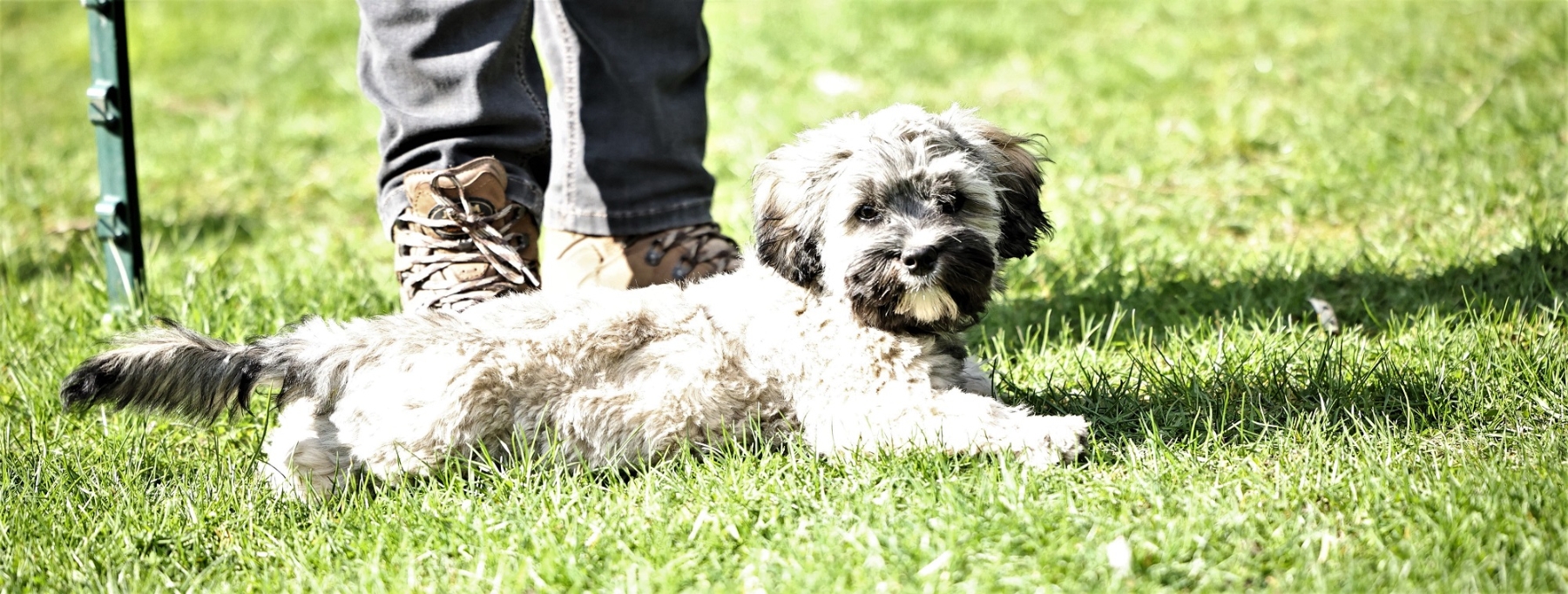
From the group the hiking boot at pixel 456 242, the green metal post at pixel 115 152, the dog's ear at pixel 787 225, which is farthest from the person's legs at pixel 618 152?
the green metal post at pixel 115 152

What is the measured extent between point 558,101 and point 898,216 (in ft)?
5.01

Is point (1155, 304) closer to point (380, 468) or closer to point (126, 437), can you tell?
point (380, 468)

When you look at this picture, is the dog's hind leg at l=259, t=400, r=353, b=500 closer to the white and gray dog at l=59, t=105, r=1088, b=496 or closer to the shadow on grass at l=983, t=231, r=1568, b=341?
the white and gray dog at l=59, t=105, r=1088, b=496

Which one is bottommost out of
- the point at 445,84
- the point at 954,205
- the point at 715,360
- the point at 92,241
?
the point at 92,241

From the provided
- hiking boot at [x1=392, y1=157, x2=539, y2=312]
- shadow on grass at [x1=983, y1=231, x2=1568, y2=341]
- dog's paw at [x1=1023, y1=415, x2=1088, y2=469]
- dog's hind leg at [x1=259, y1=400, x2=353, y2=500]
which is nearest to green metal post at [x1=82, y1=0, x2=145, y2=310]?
hiking boot at [x1=392, y1=157, x2=539, y2=312]

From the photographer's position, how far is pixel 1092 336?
13.8ft

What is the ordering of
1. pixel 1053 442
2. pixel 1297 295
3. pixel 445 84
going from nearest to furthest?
pixel 1053 442 < pixel 445 84 < pixel 1297 295

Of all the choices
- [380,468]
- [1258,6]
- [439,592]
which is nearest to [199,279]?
[380,468]

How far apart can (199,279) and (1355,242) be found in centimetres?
453

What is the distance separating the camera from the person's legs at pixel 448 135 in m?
3.72

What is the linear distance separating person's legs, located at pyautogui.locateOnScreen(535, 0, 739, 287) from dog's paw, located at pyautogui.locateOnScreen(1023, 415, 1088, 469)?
1345mm

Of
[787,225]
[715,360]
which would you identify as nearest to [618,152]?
[787,225]

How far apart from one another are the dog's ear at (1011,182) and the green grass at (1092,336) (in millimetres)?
491

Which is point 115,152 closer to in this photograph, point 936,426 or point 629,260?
point 629,260
